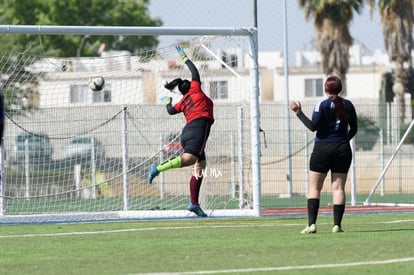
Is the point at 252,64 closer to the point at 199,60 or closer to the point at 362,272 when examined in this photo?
the point at 199,60

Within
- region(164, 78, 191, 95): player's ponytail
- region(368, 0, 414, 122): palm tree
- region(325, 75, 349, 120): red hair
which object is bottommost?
region(325, 75, 349, 120): red hair

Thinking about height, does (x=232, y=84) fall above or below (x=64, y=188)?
above

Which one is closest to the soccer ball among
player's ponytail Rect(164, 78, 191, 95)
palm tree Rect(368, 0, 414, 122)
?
player's ponytail Rect(164, 78, 191, 95)

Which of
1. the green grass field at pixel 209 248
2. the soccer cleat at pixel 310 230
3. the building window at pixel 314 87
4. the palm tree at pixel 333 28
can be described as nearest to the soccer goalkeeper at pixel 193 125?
the green grass field at pixel 209 248

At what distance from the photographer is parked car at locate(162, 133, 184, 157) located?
2044 cm

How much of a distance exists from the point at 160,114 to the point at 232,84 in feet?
9.54

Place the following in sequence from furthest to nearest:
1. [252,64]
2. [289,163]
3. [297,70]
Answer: [297,70] → [289,163] → [252,64]

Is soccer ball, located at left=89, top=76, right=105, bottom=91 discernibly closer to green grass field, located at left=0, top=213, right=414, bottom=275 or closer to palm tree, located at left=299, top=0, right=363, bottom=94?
green grass field, located at left=0, top=213, right=414, bottom=275

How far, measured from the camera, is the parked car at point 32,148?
2312 centimetres

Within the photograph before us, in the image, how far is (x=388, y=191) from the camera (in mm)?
26328

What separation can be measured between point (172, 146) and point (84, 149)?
4.33 metres

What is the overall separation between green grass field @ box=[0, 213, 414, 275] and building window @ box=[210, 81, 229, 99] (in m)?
4.44

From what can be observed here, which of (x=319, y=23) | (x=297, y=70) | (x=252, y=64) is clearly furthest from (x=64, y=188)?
(x=297, y=70)

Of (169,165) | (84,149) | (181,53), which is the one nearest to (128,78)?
(181,53)
